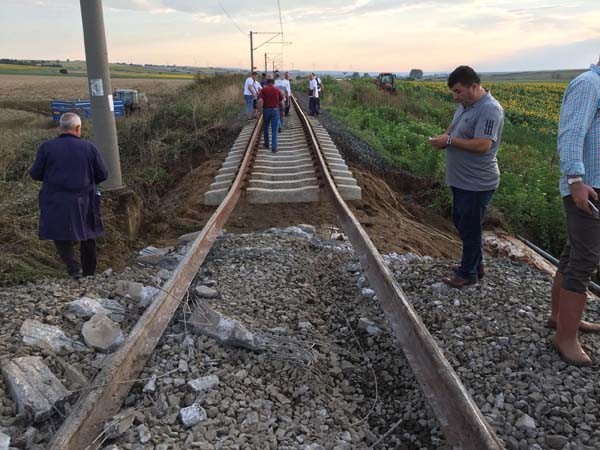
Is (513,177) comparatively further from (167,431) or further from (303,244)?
(167,431)

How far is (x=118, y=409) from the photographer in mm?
2682

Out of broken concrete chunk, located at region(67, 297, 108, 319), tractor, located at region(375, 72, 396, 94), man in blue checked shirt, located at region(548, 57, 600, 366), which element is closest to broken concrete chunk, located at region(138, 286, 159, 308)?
broken concrete chunk, located at region(67, 297, 108, 319)

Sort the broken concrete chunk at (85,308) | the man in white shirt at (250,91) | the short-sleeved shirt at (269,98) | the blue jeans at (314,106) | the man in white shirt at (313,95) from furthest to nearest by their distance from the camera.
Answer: the blue jeans at (314,106) < the man in white shirt at (313,95) < the man in white shirt at (250,91) < the short-sleeved shirt at (269,98) < the broken concrete chunk at (85,308)

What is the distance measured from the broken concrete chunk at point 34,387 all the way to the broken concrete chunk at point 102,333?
0.40 m

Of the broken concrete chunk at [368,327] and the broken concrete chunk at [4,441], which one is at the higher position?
the broken concrete chunk at [4,441]

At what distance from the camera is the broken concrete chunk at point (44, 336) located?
10.6ft

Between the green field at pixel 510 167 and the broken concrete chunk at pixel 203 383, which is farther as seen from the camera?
the green field at pixel 510 167

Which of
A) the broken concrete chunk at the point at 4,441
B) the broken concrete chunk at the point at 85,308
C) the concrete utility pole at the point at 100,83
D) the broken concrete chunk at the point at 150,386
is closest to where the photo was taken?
the broken concrete chunk at the point at 4,441

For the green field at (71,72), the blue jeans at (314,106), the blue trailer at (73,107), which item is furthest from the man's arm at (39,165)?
the green field at (71,72)

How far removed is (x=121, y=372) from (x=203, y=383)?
437 millimetres

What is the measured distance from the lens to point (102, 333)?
345 centimetres

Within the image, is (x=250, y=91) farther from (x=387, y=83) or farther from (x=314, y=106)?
(x=387, y=83)

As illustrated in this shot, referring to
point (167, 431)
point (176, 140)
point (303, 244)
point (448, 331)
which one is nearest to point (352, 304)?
point (448, 331)

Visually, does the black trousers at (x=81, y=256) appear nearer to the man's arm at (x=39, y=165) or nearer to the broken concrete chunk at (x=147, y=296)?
the man's arm at (x=39, y=165)
